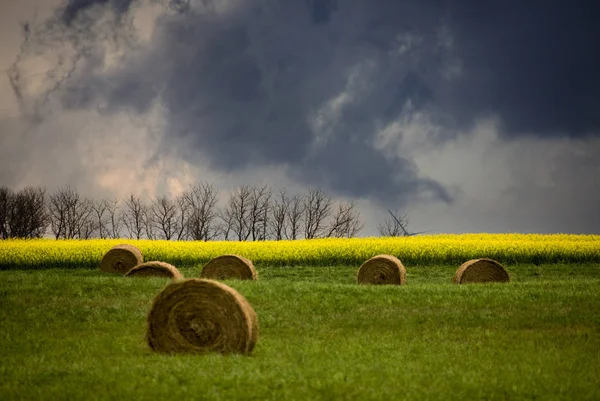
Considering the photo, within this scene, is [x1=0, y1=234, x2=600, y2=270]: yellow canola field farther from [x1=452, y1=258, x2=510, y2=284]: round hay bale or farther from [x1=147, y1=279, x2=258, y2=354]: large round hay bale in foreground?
[x1=147, y1=279, x2=258, y2=354]: large round hay bale in foreground

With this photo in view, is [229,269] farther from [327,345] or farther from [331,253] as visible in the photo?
[327,345]

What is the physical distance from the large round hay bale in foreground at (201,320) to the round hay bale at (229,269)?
1453 centimetres

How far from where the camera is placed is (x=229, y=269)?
3025 cm

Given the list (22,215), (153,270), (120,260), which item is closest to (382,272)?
(153,270)

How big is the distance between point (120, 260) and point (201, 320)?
76.7 feet

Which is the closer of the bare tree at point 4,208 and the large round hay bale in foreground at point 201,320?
the large round hay bale in foreground at point 201,320

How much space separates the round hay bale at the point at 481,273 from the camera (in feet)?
98.0

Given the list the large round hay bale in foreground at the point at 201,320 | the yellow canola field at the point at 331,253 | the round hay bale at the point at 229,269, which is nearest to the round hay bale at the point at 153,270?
the round hay bale at the point at 229,269

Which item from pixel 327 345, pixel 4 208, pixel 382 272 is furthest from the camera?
pixel 4 208

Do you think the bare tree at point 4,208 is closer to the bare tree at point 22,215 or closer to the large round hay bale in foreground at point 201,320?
the bare tree at point 22,215

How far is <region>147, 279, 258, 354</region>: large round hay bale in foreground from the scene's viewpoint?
15.0 m

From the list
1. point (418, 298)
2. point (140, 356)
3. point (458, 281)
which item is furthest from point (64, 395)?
point (458, 281)

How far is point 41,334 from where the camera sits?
19141 millimetres

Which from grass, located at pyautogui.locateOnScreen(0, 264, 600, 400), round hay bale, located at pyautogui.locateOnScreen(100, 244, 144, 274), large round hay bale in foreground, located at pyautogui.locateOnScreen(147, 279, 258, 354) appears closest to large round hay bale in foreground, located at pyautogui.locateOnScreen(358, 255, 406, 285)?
grass, located at pyautogui.locateOnScreen(0, 264, 600, 400)
